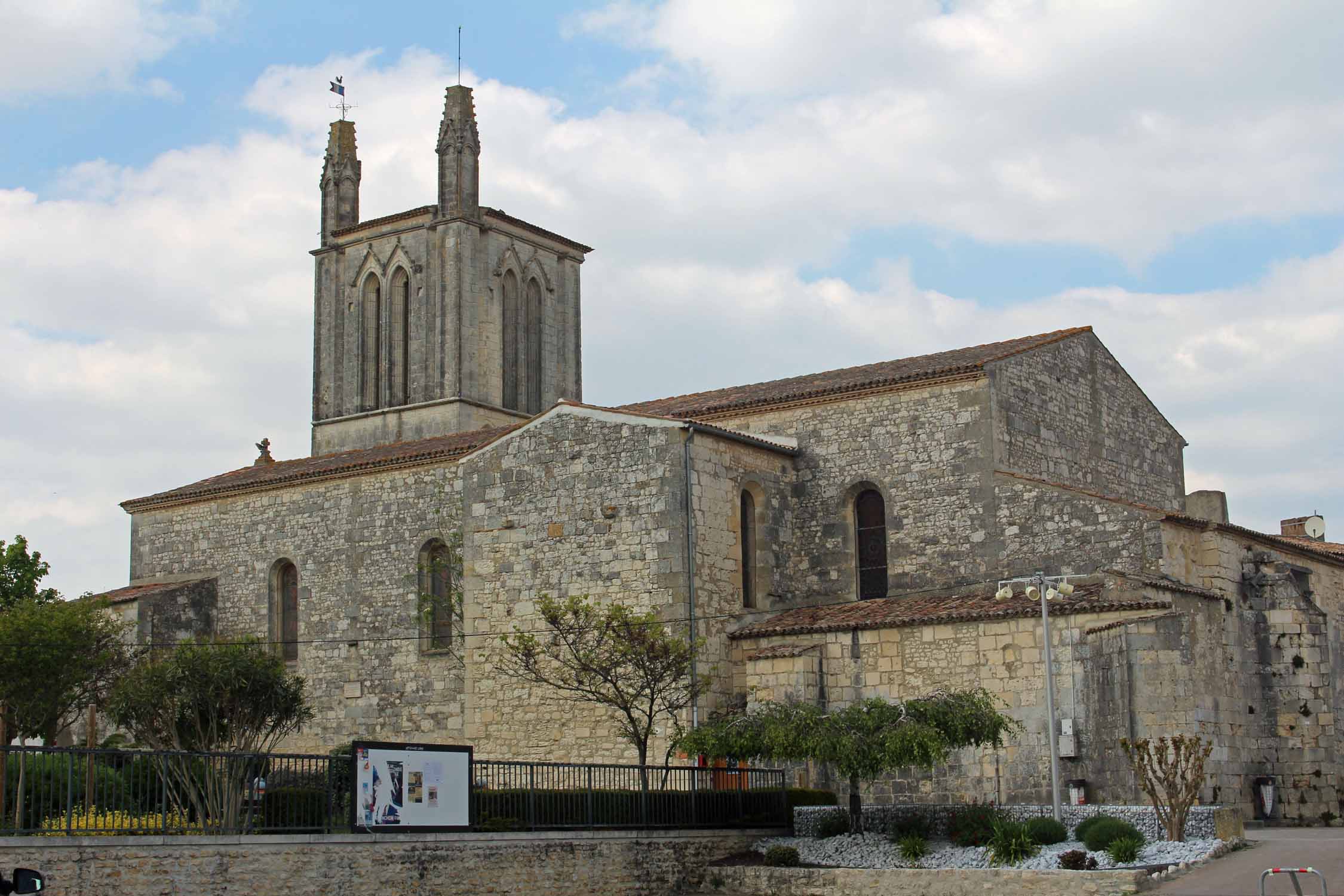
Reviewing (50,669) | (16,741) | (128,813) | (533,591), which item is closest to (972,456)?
(533,591)

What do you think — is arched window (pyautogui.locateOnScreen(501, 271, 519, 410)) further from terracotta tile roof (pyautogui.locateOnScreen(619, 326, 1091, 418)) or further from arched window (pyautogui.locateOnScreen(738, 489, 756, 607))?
arched window (pyautogui.locateOnScreen(738, 489, 756, 607))

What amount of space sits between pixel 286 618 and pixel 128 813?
19346 millimetres

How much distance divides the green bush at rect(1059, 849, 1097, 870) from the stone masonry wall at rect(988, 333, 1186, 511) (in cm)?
975

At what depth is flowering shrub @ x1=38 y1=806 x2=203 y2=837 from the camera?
1916cm

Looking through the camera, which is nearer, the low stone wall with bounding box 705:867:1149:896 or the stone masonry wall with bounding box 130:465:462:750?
the low stone wall with bounding box 705:867:1149:896

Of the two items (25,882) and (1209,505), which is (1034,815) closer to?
(1209,505)

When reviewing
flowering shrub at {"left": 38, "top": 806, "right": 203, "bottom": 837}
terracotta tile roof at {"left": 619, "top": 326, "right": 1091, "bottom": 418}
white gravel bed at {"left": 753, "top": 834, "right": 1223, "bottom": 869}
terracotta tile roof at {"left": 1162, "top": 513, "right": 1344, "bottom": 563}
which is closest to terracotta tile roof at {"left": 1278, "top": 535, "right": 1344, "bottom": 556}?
terracotta tile roof at {"left": 1162, "top": 513, "right": 1344, "bottom": 563}

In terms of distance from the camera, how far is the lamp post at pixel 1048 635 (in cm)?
2505

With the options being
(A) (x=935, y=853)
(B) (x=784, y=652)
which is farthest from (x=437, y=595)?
(A) (x=935, y=853)

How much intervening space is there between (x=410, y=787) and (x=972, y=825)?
28.0ft

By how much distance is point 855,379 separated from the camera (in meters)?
33.2

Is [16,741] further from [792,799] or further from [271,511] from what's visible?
[792,799]

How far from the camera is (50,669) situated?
33812 millimetres

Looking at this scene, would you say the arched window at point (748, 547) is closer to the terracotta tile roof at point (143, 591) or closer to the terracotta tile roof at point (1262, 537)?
the terracotta tile roof at point (1262, 537)
